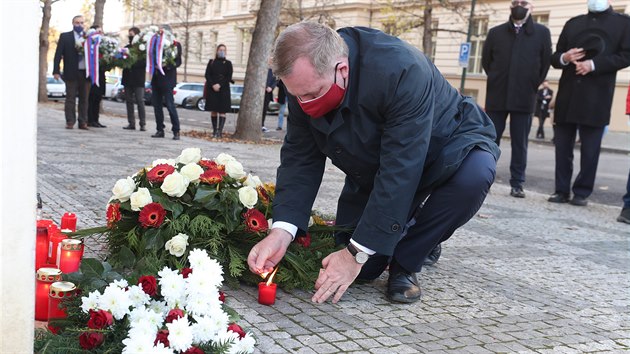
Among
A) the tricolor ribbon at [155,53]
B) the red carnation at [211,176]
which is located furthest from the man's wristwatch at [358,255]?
the tricolor ribbon at [155,53]

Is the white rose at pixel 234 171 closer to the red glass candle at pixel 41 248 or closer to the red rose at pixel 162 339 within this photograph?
the red glass candle at pixel 41 248

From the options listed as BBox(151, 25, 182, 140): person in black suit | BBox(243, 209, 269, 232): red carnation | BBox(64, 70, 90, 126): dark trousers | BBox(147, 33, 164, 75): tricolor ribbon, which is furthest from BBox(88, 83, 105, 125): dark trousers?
BBox(243, 209, 269, 232): red carnation

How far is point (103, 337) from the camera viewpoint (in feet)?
6.40

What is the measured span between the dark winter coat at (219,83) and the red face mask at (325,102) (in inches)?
391

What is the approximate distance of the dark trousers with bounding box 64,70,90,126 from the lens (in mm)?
10867

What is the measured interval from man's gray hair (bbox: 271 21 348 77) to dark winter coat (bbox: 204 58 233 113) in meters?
10.1

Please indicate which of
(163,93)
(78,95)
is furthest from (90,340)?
(78,95)

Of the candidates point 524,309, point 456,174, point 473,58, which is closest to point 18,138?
point 456,174

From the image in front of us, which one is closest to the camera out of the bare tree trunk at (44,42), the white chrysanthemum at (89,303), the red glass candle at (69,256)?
the white chrysanthemum at (89,303)

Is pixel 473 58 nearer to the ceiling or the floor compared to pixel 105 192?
nearer to the ceiling

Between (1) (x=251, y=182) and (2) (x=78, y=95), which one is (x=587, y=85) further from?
(2) (x=78, y=95)

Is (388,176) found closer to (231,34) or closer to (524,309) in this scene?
(524,309)

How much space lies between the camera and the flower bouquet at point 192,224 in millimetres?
2889

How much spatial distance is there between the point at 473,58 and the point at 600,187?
22.3 m
